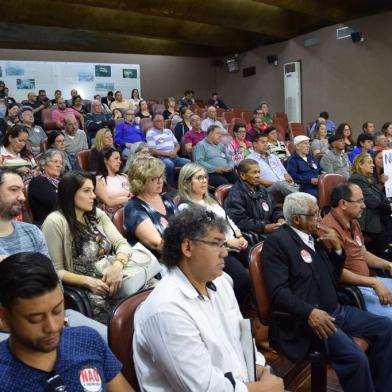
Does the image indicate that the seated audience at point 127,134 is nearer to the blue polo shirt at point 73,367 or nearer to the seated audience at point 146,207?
the seated audience at point 146,207

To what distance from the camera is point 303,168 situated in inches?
182

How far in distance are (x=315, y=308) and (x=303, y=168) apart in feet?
9.58

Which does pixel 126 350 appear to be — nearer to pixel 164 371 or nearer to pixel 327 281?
pixel 164 371

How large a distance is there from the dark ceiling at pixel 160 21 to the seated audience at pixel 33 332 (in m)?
7.84

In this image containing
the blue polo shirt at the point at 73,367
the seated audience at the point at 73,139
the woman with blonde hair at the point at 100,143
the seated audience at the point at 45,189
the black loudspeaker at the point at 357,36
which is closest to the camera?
the blue polo shirt at the point at 73,367

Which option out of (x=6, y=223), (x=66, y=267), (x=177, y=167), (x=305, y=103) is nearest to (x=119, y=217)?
(x=66, y=267)

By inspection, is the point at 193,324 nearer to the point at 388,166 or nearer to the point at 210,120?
the point at 388,166

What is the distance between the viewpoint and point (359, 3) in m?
8.62

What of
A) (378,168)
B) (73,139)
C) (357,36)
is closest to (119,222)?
(378,168)

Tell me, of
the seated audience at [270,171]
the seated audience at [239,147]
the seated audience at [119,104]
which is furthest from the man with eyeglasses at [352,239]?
the seated audience at [119,104]

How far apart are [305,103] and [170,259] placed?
10.0 meters

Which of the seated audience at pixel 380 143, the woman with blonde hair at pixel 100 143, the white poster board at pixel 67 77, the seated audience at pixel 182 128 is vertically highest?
the white poster board at pixel 67 77

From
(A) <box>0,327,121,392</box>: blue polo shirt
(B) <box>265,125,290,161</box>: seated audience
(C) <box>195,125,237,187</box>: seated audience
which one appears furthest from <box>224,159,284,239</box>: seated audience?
(B) <box>265,125,290,161</box>: seated audience

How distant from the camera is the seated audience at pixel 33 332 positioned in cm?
95
